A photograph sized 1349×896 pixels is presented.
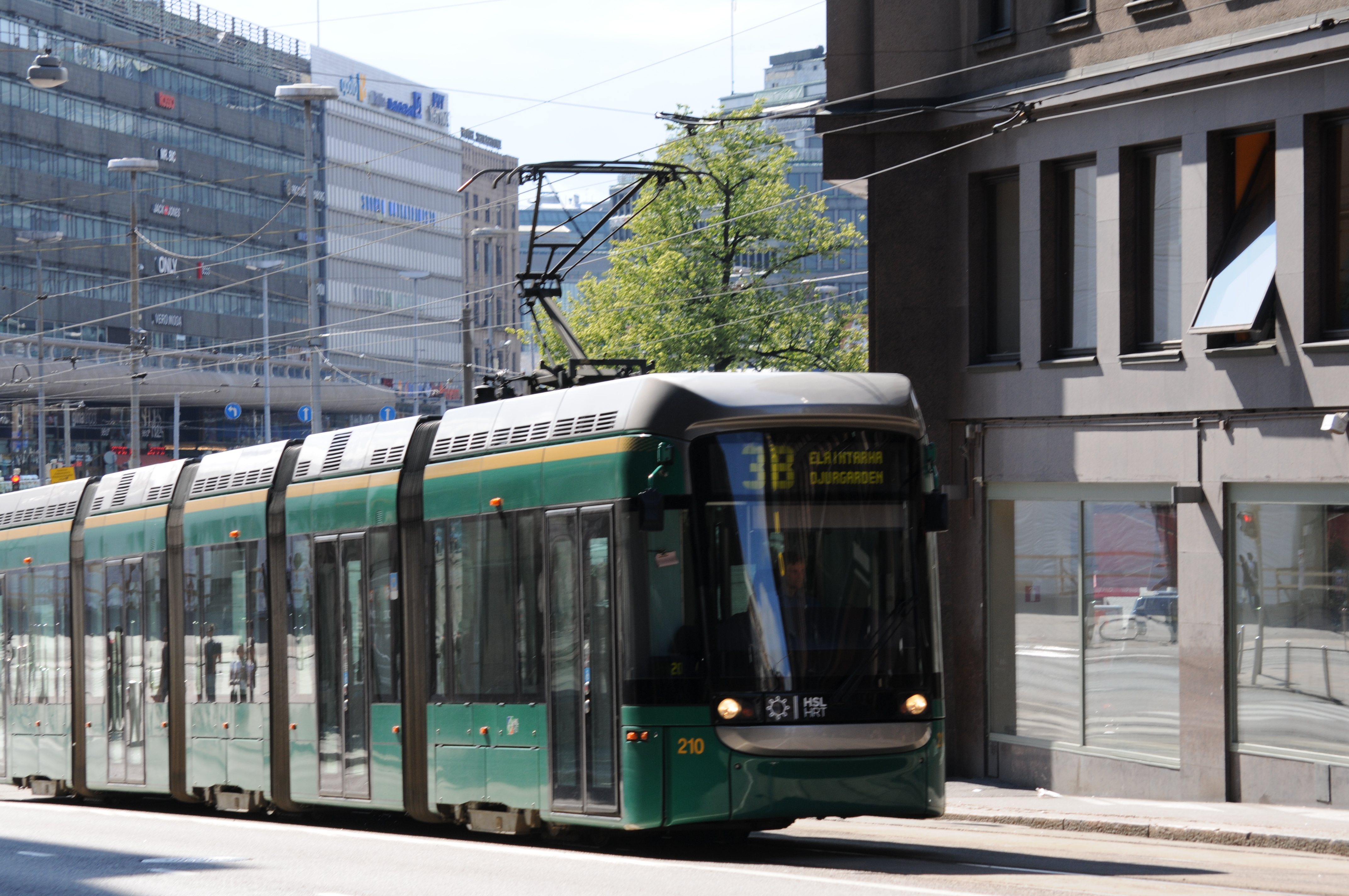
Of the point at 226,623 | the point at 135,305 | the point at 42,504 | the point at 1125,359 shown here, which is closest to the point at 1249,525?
the point at 1125,359

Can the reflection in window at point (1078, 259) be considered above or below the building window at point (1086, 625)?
above

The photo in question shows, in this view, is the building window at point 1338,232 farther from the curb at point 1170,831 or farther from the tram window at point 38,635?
the tram window at point 38,635

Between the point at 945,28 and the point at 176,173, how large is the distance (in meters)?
95.4

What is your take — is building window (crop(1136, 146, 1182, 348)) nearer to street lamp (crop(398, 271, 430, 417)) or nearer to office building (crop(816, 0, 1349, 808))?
office building (crop(816, 0, 1349, 808))

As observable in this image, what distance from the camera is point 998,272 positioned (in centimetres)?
2127

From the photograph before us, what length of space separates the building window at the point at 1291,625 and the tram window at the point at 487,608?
825 cm

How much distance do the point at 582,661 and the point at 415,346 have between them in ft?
254

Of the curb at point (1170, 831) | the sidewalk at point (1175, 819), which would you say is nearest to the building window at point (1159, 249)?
the sidewalk at point (1175, 819)

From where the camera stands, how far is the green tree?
44.6m

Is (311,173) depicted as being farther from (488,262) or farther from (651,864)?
(488,262)

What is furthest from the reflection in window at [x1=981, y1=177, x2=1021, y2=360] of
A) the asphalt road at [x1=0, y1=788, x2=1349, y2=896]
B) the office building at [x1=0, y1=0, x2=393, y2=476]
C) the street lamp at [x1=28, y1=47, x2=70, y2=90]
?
the office building at [x1=0, y1=0, x2=393, y2=476]

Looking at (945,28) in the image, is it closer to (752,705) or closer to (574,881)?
(752,705)

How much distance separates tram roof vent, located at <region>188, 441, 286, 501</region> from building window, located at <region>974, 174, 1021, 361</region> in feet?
27.5

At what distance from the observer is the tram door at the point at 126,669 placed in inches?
754
